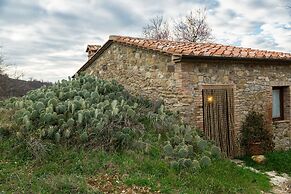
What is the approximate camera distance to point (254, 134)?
10148mm

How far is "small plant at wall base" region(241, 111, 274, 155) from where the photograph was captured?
32.7 feet

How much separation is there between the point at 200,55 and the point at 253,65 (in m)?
2.41

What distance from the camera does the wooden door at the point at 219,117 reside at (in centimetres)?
938

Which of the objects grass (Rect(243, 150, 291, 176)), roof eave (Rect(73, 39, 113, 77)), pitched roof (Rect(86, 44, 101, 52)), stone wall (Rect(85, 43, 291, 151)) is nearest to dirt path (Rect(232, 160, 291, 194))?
grass (Rect(243, 150, 291, 176))

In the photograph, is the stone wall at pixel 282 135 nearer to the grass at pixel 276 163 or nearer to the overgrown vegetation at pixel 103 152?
the grass at pixel 276 163

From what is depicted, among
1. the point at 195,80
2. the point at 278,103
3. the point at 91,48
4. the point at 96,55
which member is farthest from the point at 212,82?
the point at 91,48

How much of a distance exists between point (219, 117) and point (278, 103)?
3.03 metres

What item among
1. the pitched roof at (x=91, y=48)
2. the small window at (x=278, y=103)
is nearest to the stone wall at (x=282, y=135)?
the small window at (x=278, y=103)

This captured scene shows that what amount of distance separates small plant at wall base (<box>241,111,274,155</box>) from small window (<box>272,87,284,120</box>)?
4.02 feet

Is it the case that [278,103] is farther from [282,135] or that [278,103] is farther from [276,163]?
[276,163]

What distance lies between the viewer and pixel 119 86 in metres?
10.6

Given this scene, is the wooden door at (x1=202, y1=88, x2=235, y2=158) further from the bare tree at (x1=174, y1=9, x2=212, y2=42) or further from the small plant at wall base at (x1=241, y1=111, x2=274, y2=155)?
the bare tree at (x1=174, y1=9, x2=212, y2=42)

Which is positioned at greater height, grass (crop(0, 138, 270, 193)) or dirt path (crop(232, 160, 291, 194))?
grass (crop(0, 138, 270, 193))

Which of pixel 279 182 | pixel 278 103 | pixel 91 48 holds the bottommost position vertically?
pixel 279 182
